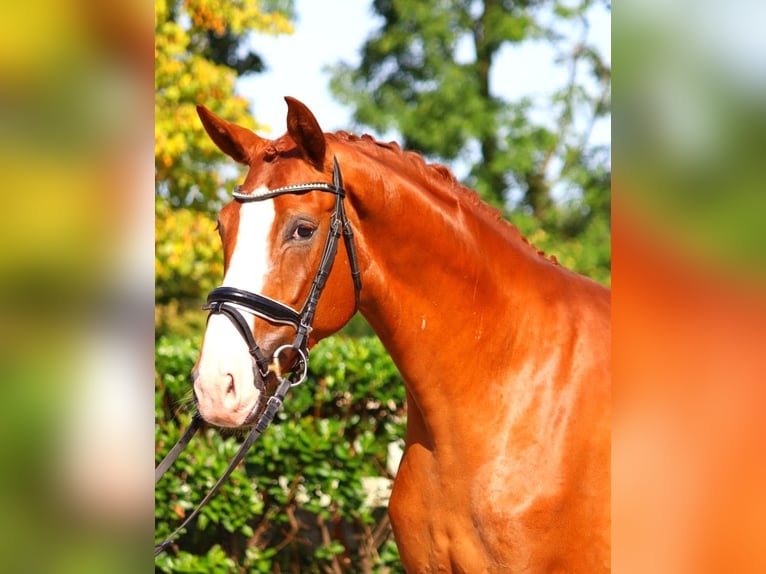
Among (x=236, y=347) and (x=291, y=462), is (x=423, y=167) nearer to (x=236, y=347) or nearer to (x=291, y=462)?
(x=236, y=347)

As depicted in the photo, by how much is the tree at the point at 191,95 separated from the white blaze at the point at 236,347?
216 inches

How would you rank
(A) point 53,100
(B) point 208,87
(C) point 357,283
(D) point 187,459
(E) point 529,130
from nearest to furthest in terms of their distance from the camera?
1. (A) point 53,100
2. (C) point 357,283
3. (D) point 187,459
4. (B) point 208,87
5. (E) point 529,130

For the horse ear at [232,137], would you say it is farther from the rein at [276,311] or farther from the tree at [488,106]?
the tree at [488,106]

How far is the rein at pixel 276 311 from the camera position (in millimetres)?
2230

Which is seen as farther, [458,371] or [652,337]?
[458,371]

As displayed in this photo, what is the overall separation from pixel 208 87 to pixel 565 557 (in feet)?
21.0

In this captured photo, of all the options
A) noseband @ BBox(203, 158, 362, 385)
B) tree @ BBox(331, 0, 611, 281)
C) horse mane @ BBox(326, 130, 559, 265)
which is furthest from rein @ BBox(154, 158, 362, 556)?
tree @ BBox(331, 0, 611, 281)

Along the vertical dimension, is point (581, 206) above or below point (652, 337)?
above

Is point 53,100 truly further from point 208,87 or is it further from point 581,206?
point 581,206

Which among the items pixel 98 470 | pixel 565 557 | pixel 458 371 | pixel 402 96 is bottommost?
pixel 98 470

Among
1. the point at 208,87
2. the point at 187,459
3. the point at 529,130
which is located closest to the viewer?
the point at 187,459

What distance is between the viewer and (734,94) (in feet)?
2.02

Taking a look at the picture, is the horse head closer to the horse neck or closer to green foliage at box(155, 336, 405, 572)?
the horse neck

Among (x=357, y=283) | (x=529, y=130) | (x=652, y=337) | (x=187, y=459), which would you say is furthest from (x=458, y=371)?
(x=529, y=130)
